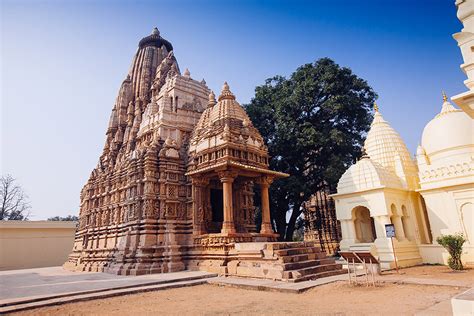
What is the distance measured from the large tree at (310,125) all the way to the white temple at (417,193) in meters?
3.89

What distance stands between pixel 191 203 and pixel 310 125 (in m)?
11.3

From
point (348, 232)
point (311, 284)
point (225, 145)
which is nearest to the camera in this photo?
point (311, 284)

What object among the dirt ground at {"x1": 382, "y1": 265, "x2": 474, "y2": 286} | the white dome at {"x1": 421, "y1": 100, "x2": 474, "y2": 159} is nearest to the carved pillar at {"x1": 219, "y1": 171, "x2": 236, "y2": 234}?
the dirt ground at {"x1": 382, "y1": 265, "x2": 474, "y2": 286}

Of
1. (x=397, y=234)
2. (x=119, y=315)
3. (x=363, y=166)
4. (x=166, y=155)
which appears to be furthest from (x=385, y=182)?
(x=119, y=315)

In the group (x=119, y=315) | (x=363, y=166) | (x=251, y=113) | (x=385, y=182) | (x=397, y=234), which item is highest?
(x=251, y=113)

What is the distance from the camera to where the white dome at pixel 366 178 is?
15820 millimetres

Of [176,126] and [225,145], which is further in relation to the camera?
[176,126]

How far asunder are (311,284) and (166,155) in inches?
394

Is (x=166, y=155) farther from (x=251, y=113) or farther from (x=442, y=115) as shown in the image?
(x=442, y=115)

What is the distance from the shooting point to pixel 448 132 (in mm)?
16766

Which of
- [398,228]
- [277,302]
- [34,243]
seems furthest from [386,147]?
[34,243]

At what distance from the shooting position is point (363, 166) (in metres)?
16.8

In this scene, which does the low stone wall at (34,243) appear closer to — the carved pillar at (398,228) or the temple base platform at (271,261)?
the temple base platform at (271,261)

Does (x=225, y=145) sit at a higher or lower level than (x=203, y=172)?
higher
